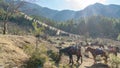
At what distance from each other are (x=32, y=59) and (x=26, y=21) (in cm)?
12515

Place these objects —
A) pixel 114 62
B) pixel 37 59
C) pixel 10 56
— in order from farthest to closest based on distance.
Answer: pixel 114 62 < pixel 10 56 < pixel 37 59

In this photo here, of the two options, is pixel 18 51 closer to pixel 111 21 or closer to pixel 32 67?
pixel 32 67

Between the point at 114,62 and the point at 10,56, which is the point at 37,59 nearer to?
the point at 10,56

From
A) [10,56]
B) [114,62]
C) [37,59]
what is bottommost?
[114,62]

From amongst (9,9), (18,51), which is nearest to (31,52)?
(18,51)

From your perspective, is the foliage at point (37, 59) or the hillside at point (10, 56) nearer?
the hillside at point (10, 56)

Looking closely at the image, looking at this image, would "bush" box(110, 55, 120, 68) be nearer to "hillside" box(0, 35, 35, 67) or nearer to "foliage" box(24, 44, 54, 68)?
"foliage" box(24, 44, 54, 68)

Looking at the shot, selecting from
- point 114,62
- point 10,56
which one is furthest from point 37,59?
point 114,62

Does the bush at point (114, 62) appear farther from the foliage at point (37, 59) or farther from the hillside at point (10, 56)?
the hillside at point (10, 56)

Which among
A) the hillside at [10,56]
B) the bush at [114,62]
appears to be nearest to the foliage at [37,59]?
the hillside at [10,56]

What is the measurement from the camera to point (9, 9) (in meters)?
28.7

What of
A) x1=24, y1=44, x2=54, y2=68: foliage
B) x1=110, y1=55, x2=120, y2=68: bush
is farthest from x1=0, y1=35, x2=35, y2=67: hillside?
x1=110, y1=55, x2=120, y2=68: bush

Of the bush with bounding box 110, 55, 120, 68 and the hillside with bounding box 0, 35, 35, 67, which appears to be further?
the bush with bounding box 110, 55, 120, 68

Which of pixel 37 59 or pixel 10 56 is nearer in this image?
pixel 37 59
